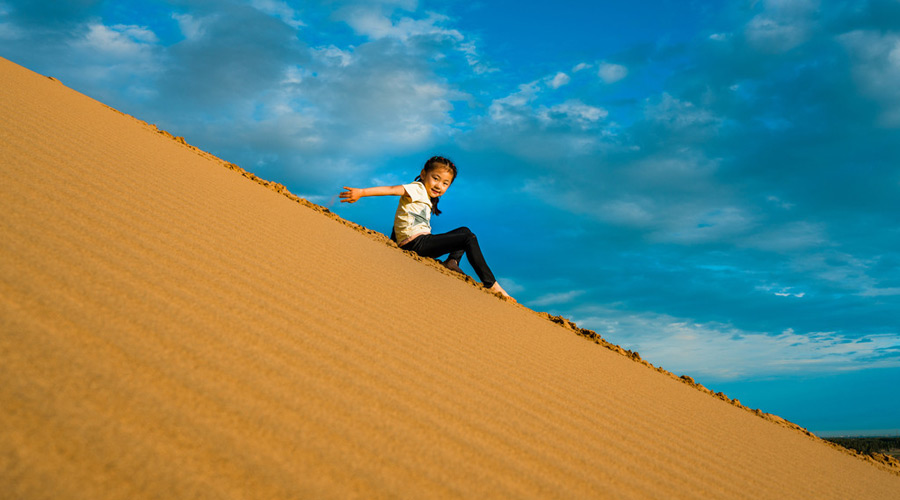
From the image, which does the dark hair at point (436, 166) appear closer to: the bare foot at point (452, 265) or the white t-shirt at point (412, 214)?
the white t-shirt at point (412, 214)

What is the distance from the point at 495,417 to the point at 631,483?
50 centimetres

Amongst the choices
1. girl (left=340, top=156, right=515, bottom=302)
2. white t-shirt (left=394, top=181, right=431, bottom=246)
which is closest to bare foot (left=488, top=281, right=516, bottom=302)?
girl (left=340, top=156, right=515, bottom=302)

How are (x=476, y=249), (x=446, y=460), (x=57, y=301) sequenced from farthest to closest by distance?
(x=476, y=249)
(x=57, y=301)
(x=446, y=460)

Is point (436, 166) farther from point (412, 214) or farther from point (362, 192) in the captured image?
point (362, 192)

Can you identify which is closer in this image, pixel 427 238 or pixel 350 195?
pixel 350 195

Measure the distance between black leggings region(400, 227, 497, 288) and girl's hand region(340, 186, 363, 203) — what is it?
933mm

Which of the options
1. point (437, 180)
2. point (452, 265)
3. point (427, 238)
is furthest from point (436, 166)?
point (452, 265)

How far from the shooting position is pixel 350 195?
14.8 feet

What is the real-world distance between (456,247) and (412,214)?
0.55m

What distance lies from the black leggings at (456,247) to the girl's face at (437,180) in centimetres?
50

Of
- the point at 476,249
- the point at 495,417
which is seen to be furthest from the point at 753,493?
the point at 476,249

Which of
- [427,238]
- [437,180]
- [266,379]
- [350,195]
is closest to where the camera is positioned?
[266,379]

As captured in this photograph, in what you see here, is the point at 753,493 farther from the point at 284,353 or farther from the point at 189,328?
the point at 189,328

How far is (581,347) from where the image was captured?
14.0ft
